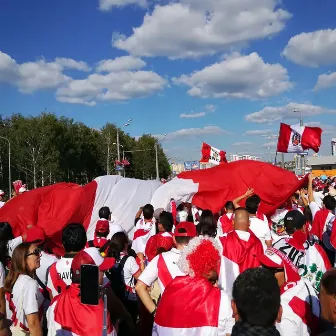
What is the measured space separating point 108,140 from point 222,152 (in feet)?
168

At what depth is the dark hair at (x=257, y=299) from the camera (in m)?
2.06

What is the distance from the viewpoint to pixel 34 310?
3305 millimetres

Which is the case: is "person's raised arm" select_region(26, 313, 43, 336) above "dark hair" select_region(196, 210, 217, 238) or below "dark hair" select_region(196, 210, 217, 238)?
below

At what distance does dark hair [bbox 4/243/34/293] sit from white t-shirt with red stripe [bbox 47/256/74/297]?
0.24 metres

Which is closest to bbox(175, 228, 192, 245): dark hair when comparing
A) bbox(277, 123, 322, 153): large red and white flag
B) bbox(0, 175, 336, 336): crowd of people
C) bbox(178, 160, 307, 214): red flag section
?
bbox(0, 175, 336, 336): crowd of people

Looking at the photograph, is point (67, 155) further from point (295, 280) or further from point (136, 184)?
point (295, 280)

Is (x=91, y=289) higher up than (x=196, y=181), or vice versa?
(x=196, y=181)

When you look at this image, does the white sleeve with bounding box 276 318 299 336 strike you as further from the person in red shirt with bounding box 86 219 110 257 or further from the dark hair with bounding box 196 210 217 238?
the person in red shirt with bounding box 86 219 110 257

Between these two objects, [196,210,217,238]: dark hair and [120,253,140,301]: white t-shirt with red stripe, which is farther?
[196,210,217,238]: dark hair

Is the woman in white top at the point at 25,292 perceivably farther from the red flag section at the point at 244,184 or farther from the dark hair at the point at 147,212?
the red flag section at the point at 244,184

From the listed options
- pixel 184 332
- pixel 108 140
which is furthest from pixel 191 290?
pixel 108 140

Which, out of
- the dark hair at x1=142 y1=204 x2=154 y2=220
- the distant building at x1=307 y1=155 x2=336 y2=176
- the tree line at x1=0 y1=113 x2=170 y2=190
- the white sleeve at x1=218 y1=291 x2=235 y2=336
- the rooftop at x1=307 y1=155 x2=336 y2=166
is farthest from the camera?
the rooftop at x1=307 y1=155 x2=336 y2=166

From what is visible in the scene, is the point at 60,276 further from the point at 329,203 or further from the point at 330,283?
the point at 329,203

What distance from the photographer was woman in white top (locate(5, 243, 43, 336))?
330 cm
